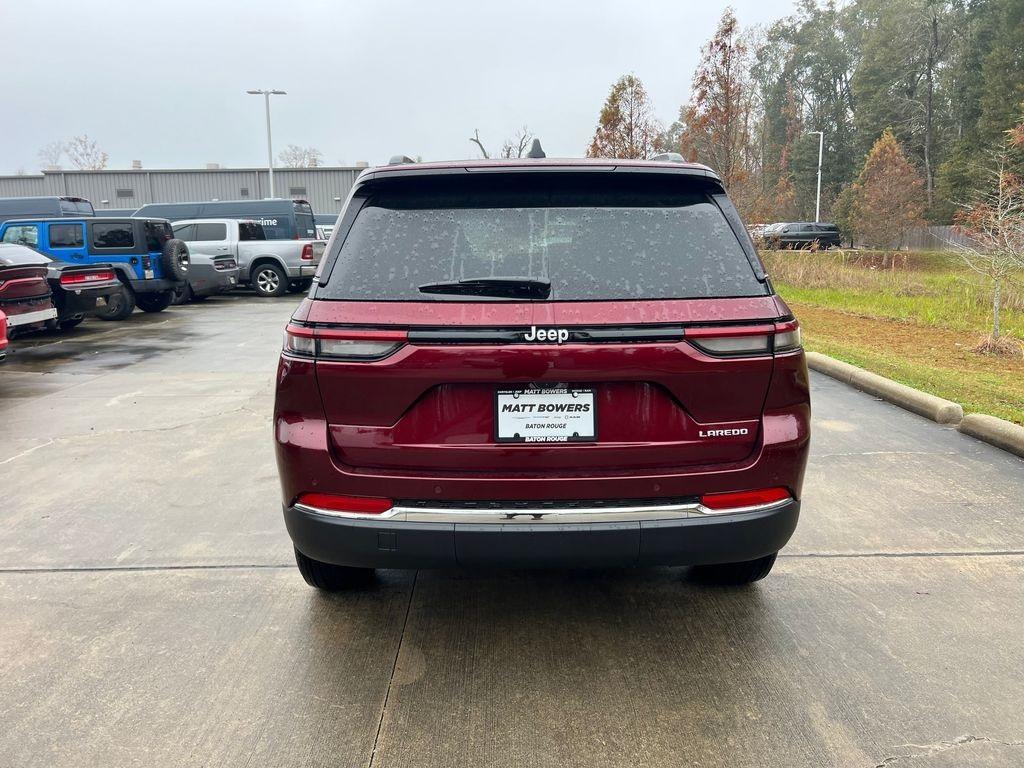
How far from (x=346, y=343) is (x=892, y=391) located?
6.07 m

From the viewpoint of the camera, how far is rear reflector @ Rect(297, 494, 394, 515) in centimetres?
260

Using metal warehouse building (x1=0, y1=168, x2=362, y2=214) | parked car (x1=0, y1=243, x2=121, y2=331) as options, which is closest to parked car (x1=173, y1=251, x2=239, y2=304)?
parked car (x1=0, y1=243, x2=121, y2=331)

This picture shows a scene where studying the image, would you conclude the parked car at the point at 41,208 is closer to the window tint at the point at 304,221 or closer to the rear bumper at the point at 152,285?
the window tint at the point at 304,221

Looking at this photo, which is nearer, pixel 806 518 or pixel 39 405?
pixel 806 518

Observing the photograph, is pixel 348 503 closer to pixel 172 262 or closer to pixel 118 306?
pixel 118 306

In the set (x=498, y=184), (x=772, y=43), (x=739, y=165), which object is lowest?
(x=498, y=184)

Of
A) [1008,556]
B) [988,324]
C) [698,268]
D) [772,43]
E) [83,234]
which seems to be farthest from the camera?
[772,43]

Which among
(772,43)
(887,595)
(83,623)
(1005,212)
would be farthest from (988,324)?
(772,43)

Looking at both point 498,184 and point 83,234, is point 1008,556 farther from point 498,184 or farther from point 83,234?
point 83,234

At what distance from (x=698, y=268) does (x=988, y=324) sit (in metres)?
11.2

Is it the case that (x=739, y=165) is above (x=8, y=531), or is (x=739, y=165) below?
above

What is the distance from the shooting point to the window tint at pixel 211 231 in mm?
20172

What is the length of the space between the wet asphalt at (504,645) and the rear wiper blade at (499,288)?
1.40m

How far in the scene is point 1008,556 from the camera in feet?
12.4
